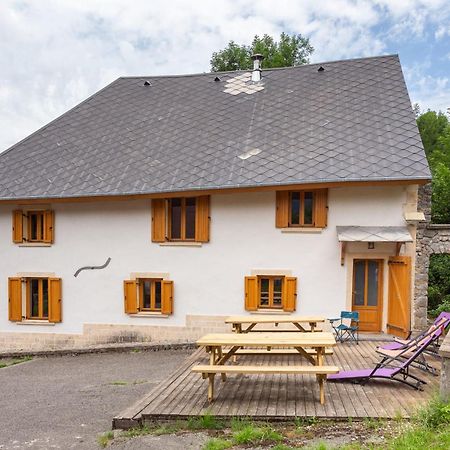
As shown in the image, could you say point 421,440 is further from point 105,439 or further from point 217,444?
point 105,439

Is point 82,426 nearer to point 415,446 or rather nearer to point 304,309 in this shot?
point 415,446

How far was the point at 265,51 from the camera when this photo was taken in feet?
94.6

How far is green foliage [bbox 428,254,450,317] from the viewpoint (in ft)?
60.7

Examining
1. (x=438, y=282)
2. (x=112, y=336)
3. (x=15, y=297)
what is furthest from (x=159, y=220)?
(x=438, y=282)

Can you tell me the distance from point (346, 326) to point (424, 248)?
3162 millimetres

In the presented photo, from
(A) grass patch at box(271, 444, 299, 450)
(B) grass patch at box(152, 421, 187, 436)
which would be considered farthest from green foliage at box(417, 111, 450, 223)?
(A) grass patch at box(271, 444, 299, 450)

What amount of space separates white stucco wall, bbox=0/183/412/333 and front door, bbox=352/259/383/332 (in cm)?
51

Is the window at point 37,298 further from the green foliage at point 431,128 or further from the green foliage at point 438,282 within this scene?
the green foliage at point 431,128

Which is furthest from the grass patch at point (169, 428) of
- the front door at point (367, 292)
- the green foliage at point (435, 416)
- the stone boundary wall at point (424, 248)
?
the stone boundary wall at point (424, 248)

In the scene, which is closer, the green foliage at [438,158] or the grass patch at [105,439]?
the grass patch at [105,439]

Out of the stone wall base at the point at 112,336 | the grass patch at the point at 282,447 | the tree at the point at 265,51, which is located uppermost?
the tree at the point at 265,51

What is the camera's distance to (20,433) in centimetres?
591

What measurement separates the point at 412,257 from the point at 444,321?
4.05 metres

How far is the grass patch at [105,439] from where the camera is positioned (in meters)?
5.23
